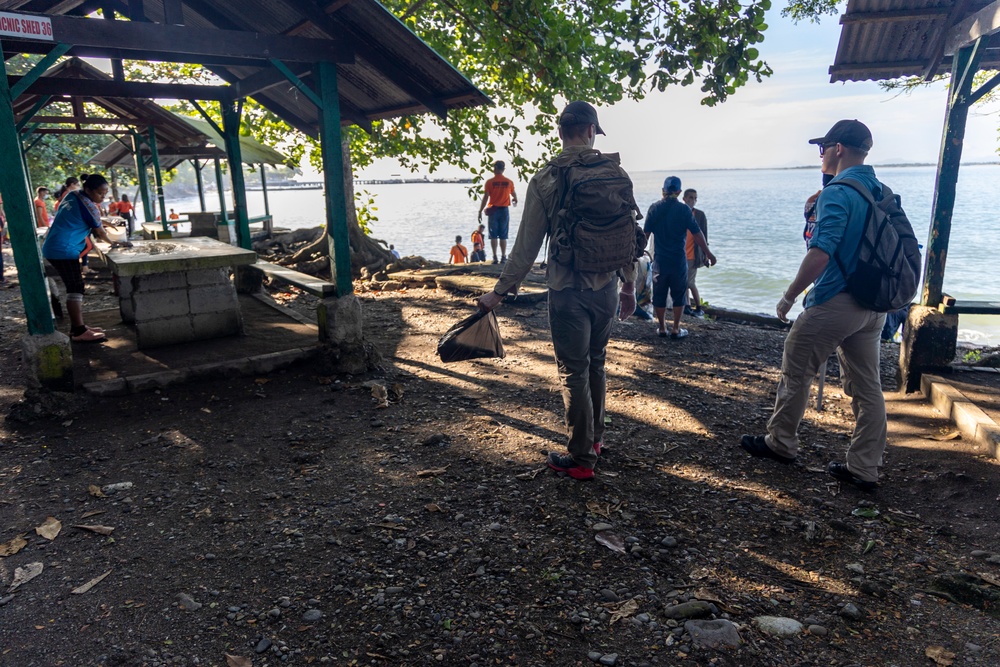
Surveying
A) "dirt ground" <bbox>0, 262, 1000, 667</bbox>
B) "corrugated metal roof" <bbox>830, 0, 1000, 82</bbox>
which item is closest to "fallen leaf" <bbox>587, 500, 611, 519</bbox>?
"dirt ground" <bbox>0, 262, 1000, 667</bbox>

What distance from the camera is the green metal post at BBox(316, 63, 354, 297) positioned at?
5863 mm

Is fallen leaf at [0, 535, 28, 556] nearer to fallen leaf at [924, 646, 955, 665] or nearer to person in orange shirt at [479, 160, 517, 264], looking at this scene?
fallen leaf at [924, 646, 955, 665]

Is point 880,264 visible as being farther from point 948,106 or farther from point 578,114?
point 948,106

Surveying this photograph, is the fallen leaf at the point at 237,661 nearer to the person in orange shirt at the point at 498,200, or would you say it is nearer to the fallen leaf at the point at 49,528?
the fallen leaf at the point at 49,528

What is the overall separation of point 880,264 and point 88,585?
15.1 feet

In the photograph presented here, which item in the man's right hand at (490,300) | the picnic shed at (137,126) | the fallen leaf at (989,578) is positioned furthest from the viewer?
the picnic shed at (137,126)

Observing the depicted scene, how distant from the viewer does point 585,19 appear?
29.3 ft

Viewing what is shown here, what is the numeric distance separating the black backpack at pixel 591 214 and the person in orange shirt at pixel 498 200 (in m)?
8.47

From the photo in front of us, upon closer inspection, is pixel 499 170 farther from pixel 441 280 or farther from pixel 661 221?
pixel 661 221

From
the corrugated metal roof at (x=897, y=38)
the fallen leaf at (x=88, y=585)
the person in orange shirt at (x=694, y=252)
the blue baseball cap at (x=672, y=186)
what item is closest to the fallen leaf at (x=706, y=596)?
→ the fallen leaf at (x=88, y=585)

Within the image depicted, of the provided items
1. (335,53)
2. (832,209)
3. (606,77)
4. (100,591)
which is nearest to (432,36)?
(606,77)

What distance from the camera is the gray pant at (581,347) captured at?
3826mm

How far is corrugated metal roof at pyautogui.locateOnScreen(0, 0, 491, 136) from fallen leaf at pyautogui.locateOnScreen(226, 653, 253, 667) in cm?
484

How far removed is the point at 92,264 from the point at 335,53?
10908mm
